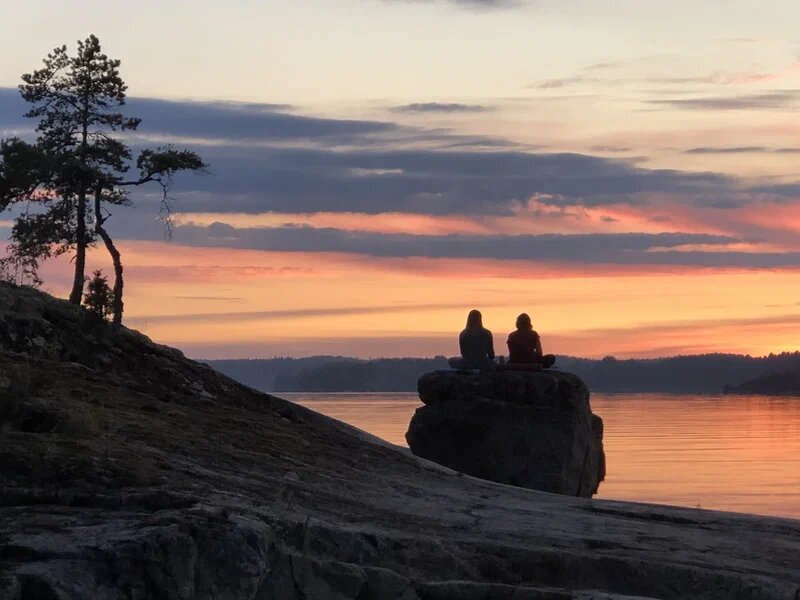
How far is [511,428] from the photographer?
23781 millimetres

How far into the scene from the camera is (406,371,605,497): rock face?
23.5 metres

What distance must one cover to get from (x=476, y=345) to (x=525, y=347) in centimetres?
98

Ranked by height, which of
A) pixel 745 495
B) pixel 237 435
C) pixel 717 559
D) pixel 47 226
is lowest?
Result: pixel 745 495

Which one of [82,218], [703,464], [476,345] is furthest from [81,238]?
[703,464]

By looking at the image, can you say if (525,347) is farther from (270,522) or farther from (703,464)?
(703,464)

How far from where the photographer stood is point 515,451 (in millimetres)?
23672

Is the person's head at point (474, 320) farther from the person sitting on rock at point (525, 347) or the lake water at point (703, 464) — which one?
the lake water at point (703, 464)

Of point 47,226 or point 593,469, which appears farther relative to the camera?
point 47,226

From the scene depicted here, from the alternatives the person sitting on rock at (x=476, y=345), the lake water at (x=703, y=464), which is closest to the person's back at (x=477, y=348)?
the person sitting on rock at (x=476, y=345)

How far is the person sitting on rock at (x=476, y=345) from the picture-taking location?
25.4 m

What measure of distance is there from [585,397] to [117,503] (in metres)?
15.9

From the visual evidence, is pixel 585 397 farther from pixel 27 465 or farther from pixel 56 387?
pixel 27 465

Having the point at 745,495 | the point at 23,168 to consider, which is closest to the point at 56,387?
the point at 23,168

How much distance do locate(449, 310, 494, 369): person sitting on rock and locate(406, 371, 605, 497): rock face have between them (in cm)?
41
